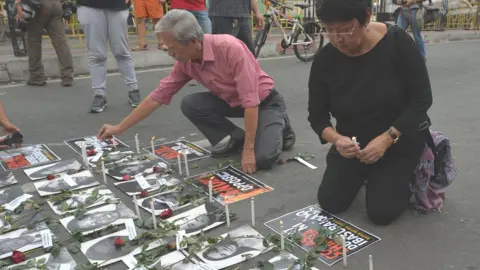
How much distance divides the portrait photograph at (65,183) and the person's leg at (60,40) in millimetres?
3401

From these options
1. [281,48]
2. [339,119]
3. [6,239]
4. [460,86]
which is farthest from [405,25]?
[6,239]

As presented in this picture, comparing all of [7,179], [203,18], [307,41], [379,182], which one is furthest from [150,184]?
[307,41]

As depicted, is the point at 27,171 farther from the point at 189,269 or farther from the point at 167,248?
the point at 189,269

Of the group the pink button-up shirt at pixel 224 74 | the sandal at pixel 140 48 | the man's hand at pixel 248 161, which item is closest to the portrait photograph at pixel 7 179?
the pink button-up shirt at pixel 224 74

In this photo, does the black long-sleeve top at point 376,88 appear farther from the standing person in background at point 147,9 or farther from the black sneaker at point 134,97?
the standing person in background at point 147,9

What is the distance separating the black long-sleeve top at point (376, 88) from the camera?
8.27 ft

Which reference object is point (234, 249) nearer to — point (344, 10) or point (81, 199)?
point (81, 199)

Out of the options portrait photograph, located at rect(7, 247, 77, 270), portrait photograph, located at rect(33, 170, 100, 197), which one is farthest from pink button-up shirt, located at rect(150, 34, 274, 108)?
portrait photograph, located at rect(7, 247, 77, 270)

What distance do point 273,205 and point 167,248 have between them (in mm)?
819

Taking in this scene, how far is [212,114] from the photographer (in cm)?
377

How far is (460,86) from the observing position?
6.42 metres

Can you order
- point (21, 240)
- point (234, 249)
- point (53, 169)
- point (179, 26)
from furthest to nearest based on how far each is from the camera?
point (53, 169) < point (179, 26) < point (21, 240) < point (234, 249)

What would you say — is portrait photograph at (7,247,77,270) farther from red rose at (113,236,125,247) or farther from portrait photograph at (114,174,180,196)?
portrait photograph at (114,174,180,196)

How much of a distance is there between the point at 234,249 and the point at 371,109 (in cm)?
107
